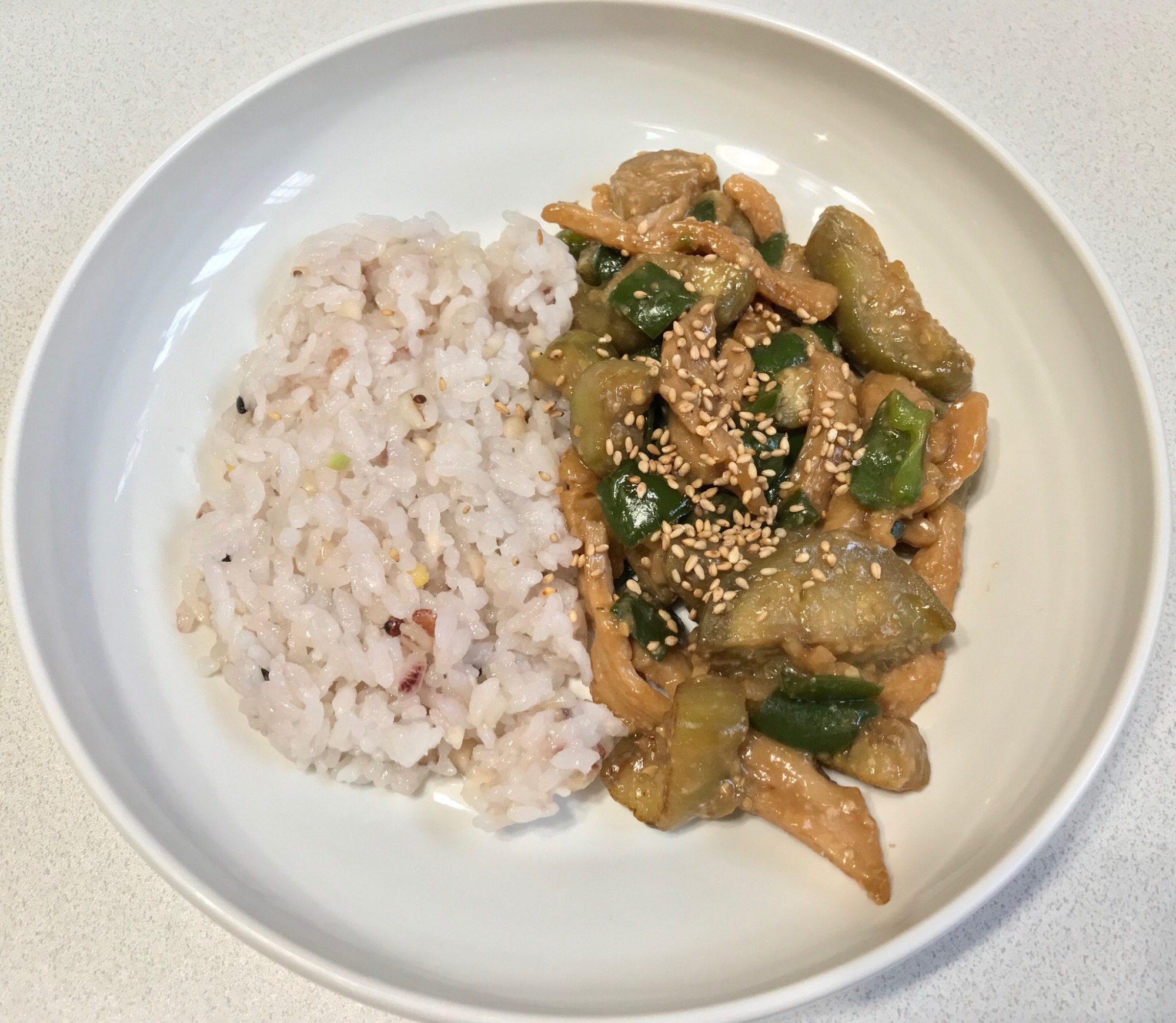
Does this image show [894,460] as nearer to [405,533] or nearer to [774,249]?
[774,249]

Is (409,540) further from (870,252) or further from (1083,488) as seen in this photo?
(1083,488)

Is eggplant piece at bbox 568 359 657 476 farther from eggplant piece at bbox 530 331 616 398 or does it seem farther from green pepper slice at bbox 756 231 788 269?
green pepper slice at bbox 756 231 788 269

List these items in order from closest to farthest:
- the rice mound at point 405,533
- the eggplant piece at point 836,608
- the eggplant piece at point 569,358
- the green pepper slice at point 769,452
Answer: the eggplant piece at point 836,608
the rice mound at point 405,533
the green pepper slice at point 769,452
the eggplant piece at point 569,358

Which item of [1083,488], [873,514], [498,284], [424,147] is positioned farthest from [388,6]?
[1083,488]

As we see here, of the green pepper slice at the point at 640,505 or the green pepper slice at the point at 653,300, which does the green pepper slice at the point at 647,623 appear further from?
the green pepper slice at the point at 653,300

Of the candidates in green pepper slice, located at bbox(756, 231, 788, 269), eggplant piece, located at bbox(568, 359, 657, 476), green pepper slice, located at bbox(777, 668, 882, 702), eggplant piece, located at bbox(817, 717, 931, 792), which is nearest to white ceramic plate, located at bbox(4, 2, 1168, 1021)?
eggplant piece, located at bbox(817, 717, 931, 792)

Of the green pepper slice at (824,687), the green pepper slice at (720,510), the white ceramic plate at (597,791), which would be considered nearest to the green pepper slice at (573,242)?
the white ceramic plate at (597,791)
